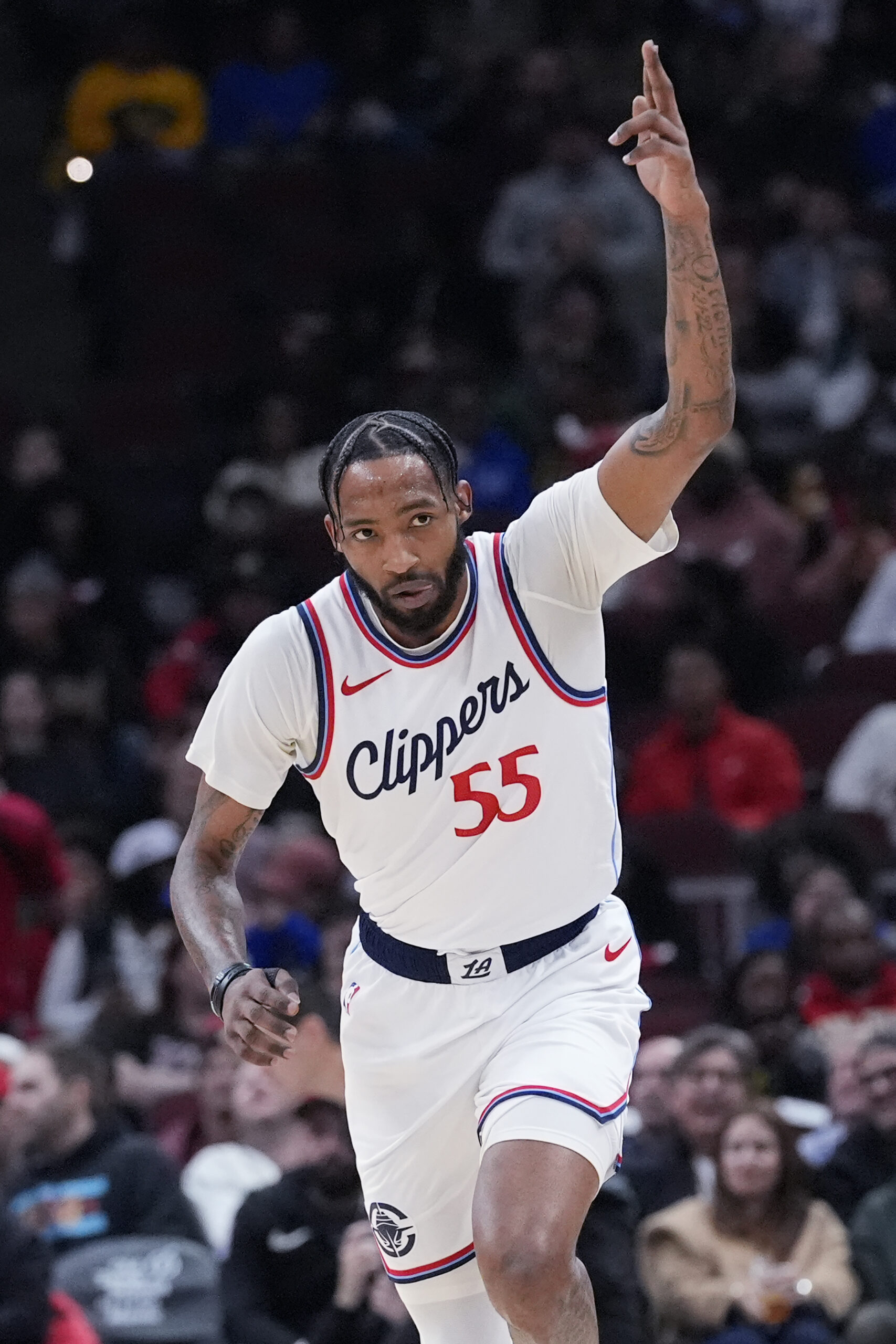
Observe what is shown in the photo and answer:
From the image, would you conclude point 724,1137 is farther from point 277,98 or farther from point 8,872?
Answer: point 277,98

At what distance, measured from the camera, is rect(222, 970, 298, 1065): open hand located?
14.9 feet

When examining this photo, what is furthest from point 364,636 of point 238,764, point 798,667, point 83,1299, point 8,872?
point 798,667

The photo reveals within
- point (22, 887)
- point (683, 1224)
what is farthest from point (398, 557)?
point (22, 887)

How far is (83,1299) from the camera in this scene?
7.95 metres

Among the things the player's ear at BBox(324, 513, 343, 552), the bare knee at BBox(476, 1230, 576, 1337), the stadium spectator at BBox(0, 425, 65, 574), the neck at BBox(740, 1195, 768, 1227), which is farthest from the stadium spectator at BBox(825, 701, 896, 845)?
the bare knee at BBox(476, 1230, 576, 1337)

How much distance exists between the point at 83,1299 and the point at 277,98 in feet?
34.4

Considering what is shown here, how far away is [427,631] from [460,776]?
1.22 ft

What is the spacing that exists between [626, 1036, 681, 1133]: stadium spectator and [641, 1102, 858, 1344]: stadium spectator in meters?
0.53

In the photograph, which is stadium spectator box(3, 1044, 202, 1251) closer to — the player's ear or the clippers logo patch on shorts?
the clippers logo patch on shorts

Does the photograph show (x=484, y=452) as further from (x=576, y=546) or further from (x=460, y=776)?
(x=460, y=776)

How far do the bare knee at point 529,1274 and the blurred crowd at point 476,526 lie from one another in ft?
2.69

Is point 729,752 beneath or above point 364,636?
beneath

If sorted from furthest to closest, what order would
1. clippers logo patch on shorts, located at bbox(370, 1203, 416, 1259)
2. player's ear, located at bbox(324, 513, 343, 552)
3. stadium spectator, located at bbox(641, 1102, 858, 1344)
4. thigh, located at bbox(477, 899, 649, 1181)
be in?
1. stadium spectator, located at bbox(641, 1102, 858, 1344)
2. clippers logo patch on shorts, located at bbox(370, 1203, 416, 1259)
3. player's ear, located at bbox(324, 513, 343, 552)
4. thigh, located at bbox(477, 899, 649, 1181)

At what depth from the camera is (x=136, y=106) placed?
15.7 meters
